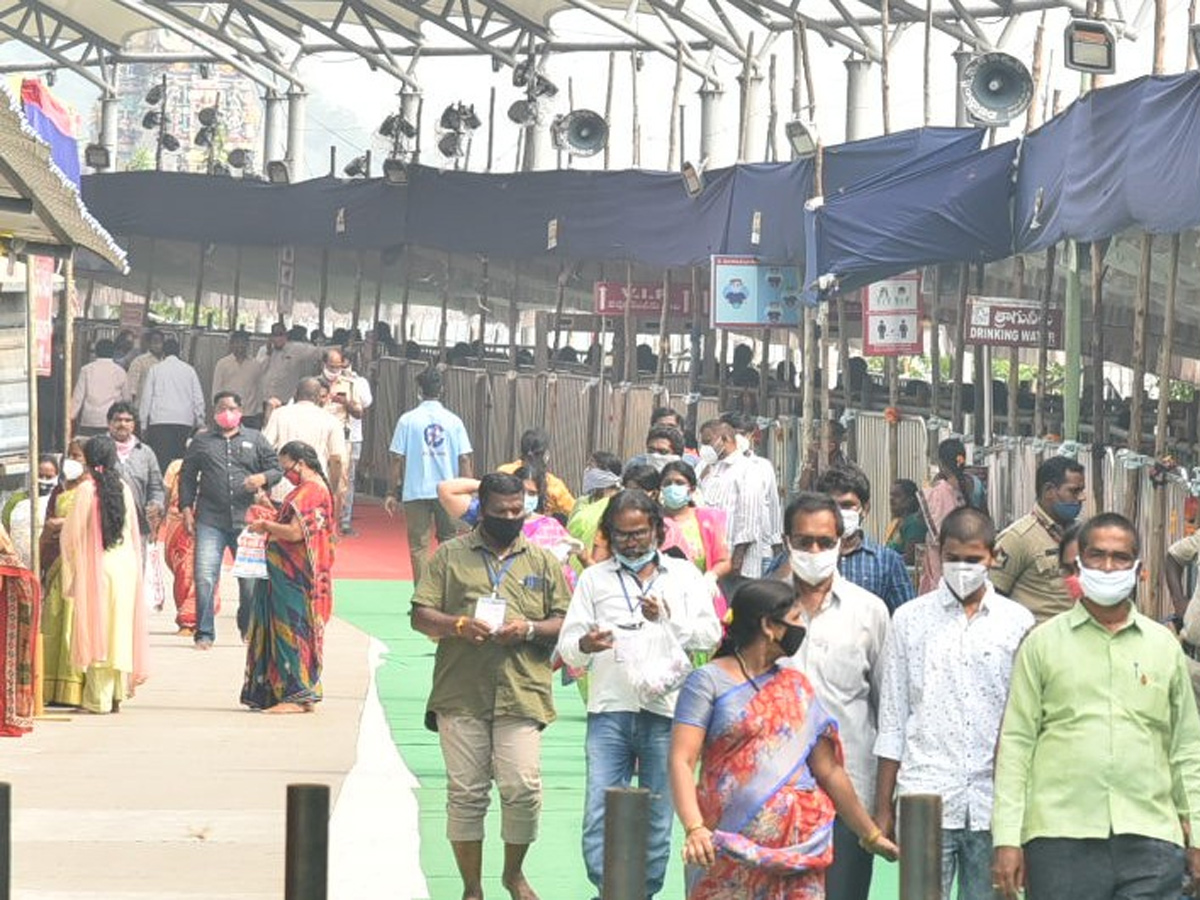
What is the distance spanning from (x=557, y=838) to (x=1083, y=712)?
203 inches

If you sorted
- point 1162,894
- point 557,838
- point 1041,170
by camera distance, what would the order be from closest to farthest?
point 1162,894 → point 557,838 → point 1041,170

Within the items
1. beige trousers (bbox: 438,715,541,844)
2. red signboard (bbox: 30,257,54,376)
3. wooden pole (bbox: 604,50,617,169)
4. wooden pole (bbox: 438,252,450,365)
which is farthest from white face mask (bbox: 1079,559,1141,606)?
wooden pole (bbox: 438,252,450,365)

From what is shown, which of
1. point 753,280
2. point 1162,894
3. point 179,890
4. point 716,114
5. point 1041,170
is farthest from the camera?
point 716,114

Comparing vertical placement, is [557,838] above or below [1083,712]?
below

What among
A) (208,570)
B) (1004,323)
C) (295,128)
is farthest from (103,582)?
(295,128)

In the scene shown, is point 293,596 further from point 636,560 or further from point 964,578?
point 964,578

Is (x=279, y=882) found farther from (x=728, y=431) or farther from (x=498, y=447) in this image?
(x=498, y=447)

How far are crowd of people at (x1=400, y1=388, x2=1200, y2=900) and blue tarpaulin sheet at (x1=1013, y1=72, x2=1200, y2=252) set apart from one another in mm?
3050

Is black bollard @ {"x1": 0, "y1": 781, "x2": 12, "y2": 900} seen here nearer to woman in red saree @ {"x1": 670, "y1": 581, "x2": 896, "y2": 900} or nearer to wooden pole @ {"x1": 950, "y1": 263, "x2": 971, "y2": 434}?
woman in red saree @ {"x1": 670, "y1": 581, "x2": 896, "y2": 900}

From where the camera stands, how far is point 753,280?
2402 cm

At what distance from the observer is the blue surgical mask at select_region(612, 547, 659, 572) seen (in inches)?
397

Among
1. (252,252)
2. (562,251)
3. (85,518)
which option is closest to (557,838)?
(85,518)

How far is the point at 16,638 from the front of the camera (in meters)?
15.2

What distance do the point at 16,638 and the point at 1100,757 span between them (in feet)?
27.9
